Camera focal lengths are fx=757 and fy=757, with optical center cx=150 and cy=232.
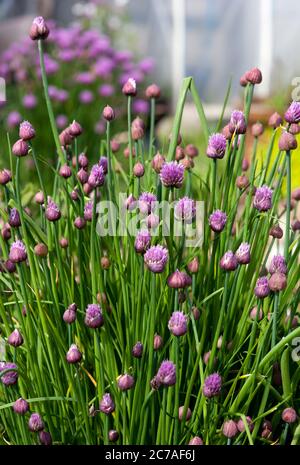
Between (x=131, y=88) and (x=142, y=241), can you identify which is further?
(x=131, y=88)

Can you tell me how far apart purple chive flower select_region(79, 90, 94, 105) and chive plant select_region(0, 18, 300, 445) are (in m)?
3.37

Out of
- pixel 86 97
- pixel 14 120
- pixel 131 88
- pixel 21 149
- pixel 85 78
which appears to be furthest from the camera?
pixel 85 78

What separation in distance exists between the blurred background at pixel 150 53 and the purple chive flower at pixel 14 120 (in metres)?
0.03

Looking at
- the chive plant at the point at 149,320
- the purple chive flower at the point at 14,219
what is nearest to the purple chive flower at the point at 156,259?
the chive plant at the point at 149,320

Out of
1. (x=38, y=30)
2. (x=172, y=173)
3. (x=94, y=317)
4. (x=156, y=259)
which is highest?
(x=38, y=30)

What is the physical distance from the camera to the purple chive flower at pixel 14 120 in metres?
4.36

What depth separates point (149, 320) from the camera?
1.26 metres

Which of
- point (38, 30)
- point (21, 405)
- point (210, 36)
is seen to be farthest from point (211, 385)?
point (210, 36)

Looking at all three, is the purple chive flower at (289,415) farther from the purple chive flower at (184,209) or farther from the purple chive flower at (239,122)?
the purple chive flower at (239,122)

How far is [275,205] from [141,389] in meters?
0.52

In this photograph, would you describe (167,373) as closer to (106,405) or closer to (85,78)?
(106,405)

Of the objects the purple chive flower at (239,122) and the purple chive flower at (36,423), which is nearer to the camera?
the purple chive flower at (36,423)

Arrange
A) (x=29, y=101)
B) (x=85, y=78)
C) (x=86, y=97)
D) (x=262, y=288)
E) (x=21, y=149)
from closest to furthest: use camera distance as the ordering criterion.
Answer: (x=262, y=288)
(x=21, y=149)
(x=29, y=101)
(x=86, y=97)
(x=85, y=78)

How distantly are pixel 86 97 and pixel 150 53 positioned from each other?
14.0 ft
